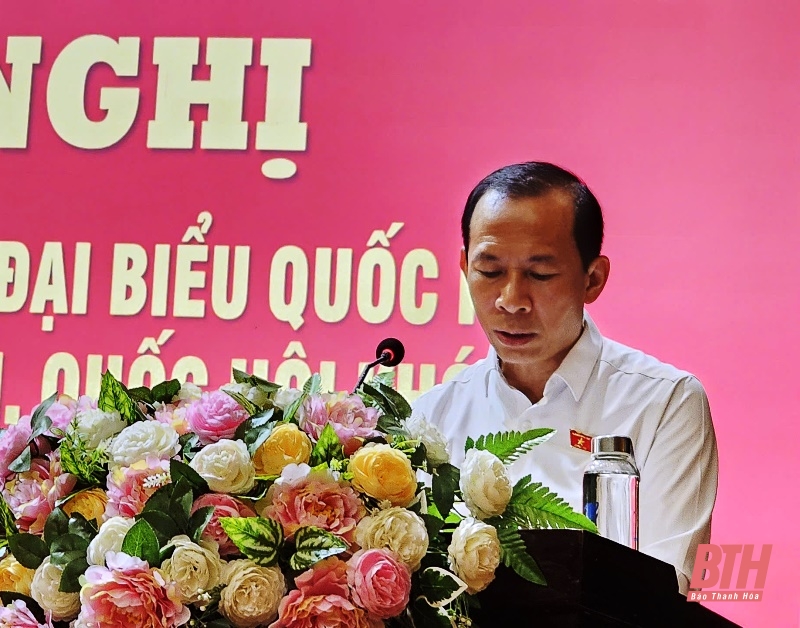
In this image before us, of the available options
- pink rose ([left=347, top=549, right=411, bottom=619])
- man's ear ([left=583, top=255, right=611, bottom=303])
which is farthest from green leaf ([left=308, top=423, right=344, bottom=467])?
man's ear ([left=583, top=255, right=611, bottom=303])

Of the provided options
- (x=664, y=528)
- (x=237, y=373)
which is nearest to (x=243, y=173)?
(x=664, y=528)

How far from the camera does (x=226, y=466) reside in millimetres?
948

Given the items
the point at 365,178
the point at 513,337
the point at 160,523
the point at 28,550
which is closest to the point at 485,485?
the point at 160,523

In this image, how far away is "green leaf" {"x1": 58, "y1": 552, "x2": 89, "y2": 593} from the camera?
0.94m

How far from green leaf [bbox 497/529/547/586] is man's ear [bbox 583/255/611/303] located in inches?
53.2

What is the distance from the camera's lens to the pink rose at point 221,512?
37.4 inches

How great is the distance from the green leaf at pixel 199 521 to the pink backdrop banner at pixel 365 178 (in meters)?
2.05

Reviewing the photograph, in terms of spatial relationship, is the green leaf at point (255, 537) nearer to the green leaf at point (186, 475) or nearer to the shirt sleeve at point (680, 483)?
the green leaf at point (186, 475)

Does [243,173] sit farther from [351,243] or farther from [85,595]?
[85,595]

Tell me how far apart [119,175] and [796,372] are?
1.75 metres

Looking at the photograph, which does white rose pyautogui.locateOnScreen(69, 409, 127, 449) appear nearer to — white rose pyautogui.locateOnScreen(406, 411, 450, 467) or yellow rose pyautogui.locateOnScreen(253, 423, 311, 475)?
yellow rose pyautogui.locateOnScreen(253, 423, 311, 475)

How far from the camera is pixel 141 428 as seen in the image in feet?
3.31

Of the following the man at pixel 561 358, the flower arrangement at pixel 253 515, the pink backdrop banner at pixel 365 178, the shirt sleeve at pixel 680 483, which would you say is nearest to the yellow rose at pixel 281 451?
the flower arrangement at pixel 253 515

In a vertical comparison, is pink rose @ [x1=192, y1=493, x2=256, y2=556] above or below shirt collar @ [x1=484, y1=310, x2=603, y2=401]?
below
